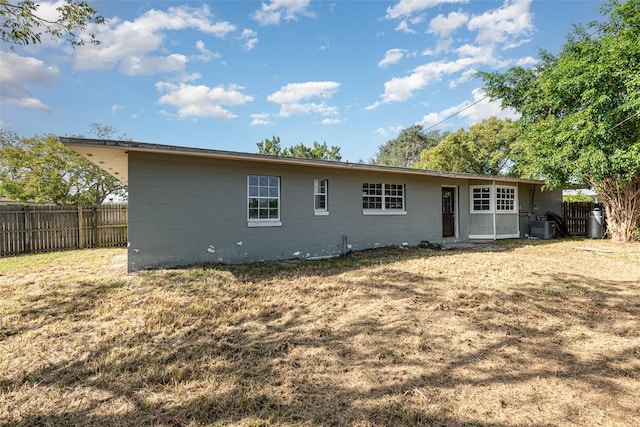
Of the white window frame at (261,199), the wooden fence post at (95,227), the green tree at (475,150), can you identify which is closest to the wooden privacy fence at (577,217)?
the green tree at (475,150)

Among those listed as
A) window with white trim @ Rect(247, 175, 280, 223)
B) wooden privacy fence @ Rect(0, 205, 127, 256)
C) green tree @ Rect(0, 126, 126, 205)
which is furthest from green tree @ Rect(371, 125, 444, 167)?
green tree @ Rect(0, 126, 126, 205)

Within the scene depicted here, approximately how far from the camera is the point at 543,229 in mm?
14125

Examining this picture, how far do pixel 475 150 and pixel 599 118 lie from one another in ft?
41.4

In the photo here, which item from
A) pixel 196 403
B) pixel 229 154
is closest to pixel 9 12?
pixel 229 154

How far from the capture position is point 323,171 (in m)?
9.45

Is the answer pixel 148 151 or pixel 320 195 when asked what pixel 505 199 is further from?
pixel 148 151

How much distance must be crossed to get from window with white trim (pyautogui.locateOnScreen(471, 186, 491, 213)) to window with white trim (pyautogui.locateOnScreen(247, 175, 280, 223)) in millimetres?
9127

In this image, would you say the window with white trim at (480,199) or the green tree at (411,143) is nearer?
the window with white trim at (480,199)

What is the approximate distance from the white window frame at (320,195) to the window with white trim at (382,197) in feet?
4.95

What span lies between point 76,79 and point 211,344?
12.6m

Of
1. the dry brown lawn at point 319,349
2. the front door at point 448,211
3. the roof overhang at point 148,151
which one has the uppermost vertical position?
the roof overhang at point 148,151

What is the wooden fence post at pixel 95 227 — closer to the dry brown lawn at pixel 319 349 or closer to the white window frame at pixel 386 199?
the dry brown lawn at pixel 319 349

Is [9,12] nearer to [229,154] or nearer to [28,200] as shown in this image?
[229,154]

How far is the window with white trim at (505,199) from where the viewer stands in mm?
13430
